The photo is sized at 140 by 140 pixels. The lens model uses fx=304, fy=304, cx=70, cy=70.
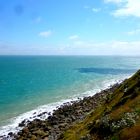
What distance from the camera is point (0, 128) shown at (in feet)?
174

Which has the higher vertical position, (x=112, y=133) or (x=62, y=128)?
(x=112, y=133)

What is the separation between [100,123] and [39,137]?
52.8 feet

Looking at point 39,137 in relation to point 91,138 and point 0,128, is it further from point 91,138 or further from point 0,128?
point 91,138

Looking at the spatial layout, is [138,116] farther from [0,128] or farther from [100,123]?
[0,128]

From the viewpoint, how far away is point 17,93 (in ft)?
319

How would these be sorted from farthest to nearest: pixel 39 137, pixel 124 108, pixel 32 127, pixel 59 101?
pixel 59 101
pixel 32 127
pixel 39 137
pixel 124 108

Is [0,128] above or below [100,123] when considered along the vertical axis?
below

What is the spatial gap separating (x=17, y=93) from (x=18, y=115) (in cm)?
3359

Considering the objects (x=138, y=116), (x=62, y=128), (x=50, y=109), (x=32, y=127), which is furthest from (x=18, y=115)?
(x=138, y=116)

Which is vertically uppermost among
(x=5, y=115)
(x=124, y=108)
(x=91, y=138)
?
(x=124, y=108)

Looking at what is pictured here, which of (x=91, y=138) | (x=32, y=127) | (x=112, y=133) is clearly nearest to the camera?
(x=112, y=133)

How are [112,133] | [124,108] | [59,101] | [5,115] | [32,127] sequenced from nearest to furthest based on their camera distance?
1. [112,133]
2. [124,108]
3. [32,127]
4. [5,115]
5. [59,101]

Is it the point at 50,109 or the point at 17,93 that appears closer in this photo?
the point at 50,109

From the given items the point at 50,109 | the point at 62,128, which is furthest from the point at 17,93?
the point at 62,128
